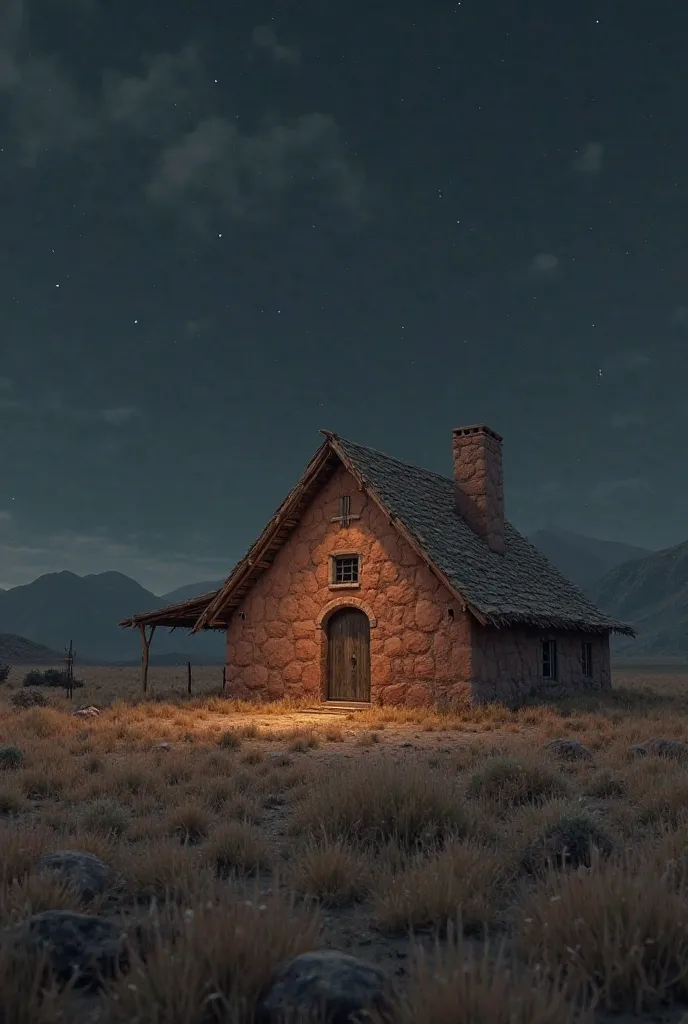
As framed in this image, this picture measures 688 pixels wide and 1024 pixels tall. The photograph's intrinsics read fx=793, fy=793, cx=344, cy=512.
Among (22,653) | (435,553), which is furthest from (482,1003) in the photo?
(22,653)

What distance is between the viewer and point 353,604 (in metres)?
20.9

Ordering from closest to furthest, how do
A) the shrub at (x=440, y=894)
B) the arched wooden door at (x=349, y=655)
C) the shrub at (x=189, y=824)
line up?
the shrub at (x=440, y=894) < the shrub at (x=189, y=824) < the arched wooden door at (x=349, y=655)

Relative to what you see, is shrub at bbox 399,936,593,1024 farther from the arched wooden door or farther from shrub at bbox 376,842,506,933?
the arched wooden door

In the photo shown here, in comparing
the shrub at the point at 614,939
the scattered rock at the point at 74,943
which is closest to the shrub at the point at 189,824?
the scattered rock at the point at 74,943

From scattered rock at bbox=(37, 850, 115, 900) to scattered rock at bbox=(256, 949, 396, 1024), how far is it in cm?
210

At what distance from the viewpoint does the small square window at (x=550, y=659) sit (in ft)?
74.3

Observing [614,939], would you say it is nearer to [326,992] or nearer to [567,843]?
[326,992]

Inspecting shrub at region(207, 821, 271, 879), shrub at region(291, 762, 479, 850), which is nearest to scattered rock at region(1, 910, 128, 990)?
shrub at region(207, 821, 271, 879)

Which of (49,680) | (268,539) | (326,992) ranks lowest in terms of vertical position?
(49,680)

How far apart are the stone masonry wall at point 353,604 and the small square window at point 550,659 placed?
492 cm

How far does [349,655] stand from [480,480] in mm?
6888

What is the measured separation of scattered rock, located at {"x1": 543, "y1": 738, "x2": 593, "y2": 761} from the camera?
444 inches

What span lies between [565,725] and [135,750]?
849cm

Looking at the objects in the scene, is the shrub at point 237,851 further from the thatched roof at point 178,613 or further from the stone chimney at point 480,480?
the stone chimney at point 480,480
